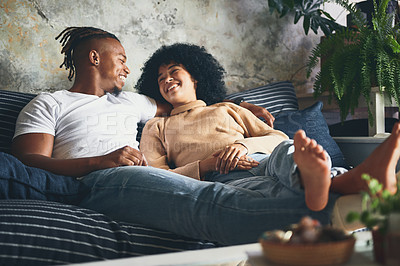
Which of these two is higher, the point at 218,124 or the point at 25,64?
the point at 25,64

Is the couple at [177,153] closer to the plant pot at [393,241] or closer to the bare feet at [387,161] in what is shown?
the bare feet at [387,161]

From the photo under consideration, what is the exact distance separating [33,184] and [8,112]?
48cm

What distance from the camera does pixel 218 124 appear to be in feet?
5.18

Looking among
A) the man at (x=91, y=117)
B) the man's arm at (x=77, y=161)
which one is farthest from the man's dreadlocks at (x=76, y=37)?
the man's arm at (x=77, y=161)

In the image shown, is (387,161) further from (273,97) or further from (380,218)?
(273,97)

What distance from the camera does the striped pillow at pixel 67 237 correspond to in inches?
36.7

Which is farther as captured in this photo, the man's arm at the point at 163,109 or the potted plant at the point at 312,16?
the potted plant at the point at 312,16

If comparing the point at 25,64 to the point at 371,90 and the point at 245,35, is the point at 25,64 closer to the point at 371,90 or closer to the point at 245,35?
the point at 245,35

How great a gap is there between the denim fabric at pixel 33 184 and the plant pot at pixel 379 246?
881mm

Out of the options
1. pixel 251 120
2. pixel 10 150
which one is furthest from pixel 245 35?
pixel 10 150

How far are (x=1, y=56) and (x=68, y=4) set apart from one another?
410 mm

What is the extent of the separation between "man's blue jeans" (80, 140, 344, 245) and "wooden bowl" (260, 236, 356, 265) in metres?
0.37

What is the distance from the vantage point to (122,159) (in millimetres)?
1300

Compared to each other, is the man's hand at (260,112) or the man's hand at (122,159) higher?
the man's hand at (260,112)
